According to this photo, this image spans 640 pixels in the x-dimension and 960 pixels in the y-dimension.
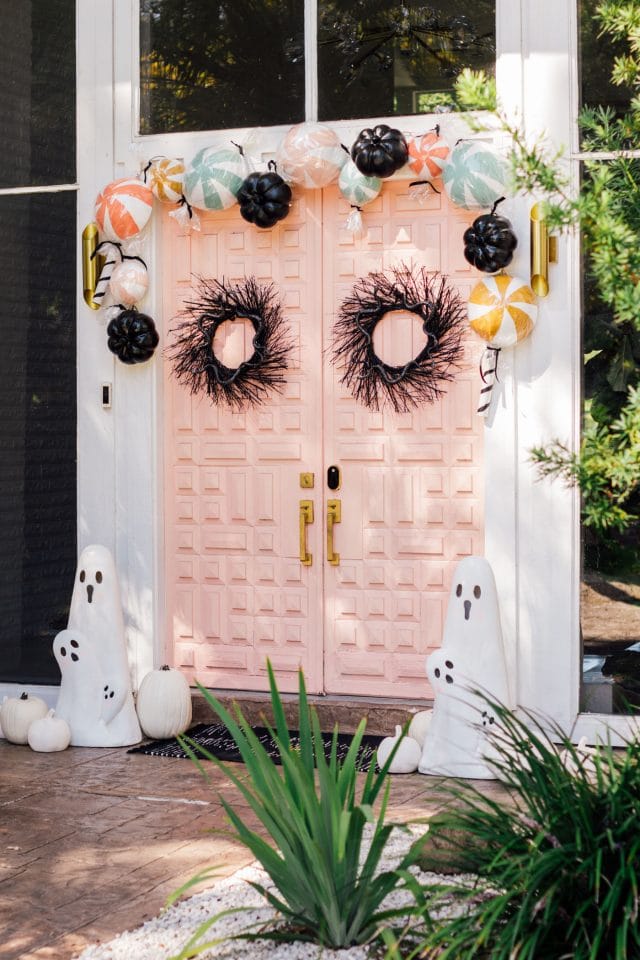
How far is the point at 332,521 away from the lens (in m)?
6.51

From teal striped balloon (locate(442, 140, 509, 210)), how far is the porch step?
255 centimetres

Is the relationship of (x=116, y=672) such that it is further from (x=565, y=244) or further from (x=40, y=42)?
(x=40, y=42)

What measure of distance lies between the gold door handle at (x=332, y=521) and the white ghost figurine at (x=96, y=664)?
1.14 meters

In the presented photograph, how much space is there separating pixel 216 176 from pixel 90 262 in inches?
34.9

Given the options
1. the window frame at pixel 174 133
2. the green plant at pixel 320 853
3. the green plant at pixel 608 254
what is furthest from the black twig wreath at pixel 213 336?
the green plant at pixel 320 853

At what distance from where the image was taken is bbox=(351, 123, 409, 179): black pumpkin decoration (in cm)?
609

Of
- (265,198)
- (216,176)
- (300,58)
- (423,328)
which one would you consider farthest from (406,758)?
(300,58)

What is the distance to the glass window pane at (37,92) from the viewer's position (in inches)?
273

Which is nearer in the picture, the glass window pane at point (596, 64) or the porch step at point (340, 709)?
the glass window pane at point (596, 64)

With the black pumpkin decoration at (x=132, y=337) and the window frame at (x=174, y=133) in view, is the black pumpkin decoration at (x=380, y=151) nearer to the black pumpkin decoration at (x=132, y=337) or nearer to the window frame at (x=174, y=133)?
the window frame at (x=174, y=133)

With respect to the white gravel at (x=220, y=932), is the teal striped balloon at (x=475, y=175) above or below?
above

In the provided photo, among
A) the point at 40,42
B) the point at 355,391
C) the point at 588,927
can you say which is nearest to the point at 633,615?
the point at 355,391

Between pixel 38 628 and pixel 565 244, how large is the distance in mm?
3541

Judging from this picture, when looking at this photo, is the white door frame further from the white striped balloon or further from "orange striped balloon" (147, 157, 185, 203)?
"orange striped balloon" (147, 157, 185, 203)
